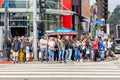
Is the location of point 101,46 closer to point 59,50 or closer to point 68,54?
point 68,54

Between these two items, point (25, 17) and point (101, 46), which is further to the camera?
point (25, 17)

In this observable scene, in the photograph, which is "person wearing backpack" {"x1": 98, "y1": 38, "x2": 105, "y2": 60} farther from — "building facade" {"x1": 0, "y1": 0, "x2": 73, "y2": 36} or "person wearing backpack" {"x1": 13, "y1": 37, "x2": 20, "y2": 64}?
"building facade" {"x1": 0, "y1": 0, "x2": 73, "y2": 36}

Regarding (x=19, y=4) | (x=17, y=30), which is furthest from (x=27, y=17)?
(x=19, y=4)

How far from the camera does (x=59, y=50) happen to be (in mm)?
28156

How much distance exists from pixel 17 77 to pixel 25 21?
2959cm

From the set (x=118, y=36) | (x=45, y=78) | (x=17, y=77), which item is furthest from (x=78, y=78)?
(x=118, y=36)

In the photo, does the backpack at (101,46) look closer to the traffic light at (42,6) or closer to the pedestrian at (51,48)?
the pedestrian at (51,48)

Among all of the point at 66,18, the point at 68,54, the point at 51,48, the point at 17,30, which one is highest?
the point at 66,18

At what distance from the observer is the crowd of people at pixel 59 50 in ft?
92.5

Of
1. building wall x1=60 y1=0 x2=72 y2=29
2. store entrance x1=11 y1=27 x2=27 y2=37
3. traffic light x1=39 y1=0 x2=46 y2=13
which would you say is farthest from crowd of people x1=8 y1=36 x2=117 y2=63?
building wall x1=60 y1=0 x2=72 y2=29

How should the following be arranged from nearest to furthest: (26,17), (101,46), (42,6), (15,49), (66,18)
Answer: (15,49)
(42,6)
(101,46)
(26,17)
(66,18)

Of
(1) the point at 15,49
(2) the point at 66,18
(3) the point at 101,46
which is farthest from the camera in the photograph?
(2) the point at 66,18

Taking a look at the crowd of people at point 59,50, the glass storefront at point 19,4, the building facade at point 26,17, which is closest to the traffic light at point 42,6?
the crowd of people at point 59,50

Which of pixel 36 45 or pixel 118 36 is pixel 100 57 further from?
pixel 118 36
